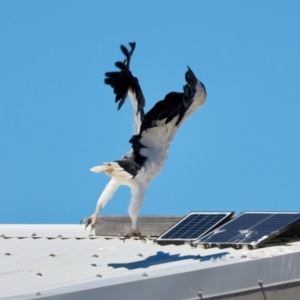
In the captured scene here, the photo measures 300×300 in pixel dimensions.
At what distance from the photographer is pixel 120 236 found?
1462 centimetres

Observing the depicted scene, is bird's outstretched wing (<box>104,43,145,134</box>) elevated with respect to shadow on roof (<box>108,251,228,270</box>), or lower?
elevated

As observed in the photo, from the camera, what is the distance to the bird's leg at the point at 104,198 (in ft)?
37.1

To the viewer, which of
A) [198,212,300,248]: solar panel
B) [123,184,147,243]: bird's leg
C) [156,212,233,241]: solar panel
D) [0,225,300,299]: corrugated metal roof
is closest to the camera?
[0,225,300,299]: corrugated metal roof

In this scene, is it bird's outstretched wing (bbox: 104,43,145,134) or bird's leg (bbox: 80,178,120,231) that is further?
bird's outstretched wing (bbox: 104,43,145,134)

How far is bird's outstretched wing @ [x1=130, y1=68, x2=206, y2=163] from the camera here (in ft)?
37.8

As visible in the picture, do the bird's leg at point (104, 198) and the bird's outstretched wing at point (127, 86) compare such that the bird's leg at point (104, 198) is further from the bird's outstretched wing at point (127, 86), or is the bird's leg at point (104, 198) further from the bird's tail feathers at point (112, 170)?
the bird's outstretched wing at point (127, 86)

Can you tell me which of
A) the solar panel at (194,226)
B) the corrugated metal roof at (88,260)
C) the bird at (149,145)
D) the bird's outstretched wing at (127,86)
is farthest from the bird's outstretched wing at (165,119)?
the solar panel at (194,226)

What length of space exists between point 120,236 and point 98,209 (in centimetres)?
334

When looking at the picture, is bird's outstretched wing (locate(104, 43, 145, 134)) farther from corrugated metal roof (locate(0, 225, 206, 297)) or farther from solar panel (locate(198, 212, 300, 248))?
solar panel (locate(198, 212, 300, 248))

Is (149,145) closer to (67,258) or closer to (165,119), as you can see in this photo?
(165,119)

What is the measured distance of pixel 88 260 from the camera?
12.2 meters

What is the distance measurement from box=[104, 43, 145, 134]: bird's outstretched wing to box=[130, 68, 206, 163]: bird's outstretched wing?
287 mm

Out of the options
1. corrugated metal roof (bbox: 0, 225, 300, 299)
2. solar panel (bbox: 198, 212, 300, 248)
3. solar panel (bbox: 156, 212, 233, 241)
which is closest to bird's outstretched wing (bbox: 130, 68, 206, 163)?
corrugated metal roof (bbox: 0, 225, 300, 299)

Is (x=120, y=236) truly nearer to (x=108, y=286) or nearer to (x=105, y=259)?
(x=105, y=259)
